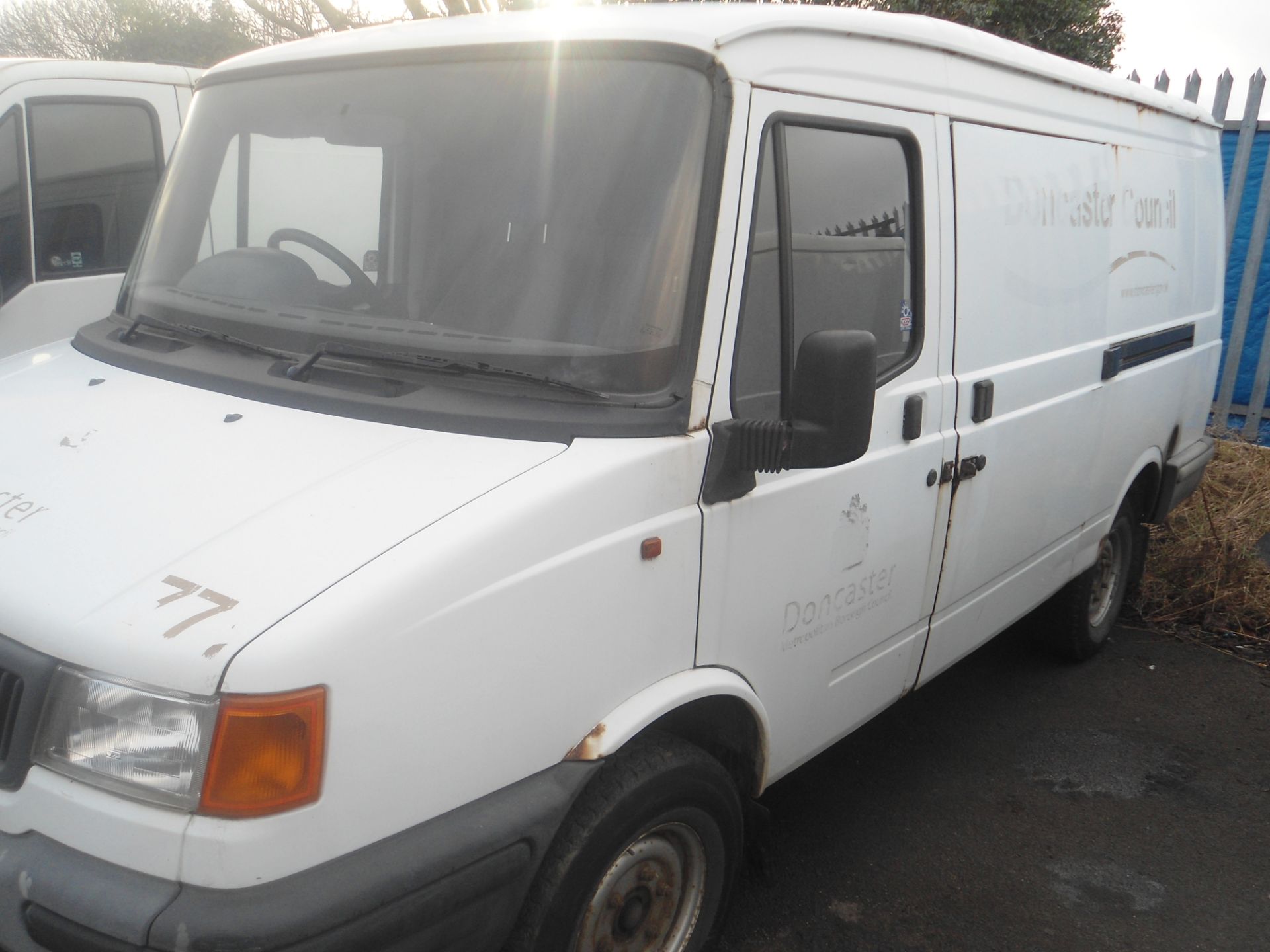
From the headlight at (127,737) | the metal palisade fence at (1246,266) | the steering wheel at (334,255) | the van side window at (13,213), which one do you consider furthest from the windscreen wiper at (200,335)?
the metal palisade fence at (1246,266)

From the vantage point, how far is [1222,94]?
8195 mm

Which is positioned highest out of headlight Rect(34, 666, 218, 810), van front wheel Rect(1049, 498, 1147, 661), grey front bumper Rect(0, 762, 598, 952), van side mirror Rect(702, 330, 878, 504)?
van side mirror Rect(702, 330, 878, 504)

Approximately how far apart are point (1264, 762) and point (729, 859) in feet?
8.73

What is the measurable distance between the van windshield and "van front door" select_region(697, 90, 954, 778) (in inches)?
8.2

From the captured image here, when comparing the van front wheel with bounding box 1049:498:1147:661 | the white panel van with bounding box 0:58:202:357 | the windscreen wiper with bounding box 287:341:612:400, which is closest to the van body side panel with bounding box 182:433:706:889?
the windscreen wiper with bounding box 287:341:612:400

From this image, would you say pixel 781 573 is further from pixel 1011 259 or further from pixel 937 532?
pixel 1011 259

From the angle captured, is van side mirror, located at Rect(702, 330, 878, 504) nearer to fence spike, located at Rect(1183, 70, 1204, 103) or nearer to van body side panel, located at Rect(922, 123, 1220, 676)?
van body side panel, located at Rect(922, 123, 1220, 676)

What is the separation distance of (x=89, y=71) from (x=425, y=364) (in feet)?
12.0

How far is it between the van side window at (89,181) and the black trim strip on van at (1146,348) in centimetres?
400

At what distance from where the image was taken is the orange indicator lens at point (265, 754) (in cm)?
171

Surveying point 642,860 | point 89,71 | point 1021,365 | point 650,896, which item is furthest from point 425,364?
point 89,71

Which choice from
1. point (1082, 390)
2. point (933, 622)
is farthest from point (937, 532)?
point (1082, 390)

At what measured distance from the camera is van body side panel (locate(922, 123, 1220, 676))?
329 cm

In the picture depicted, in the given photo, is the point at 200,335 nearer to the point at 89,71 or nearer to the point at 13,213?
the point at 13,213
